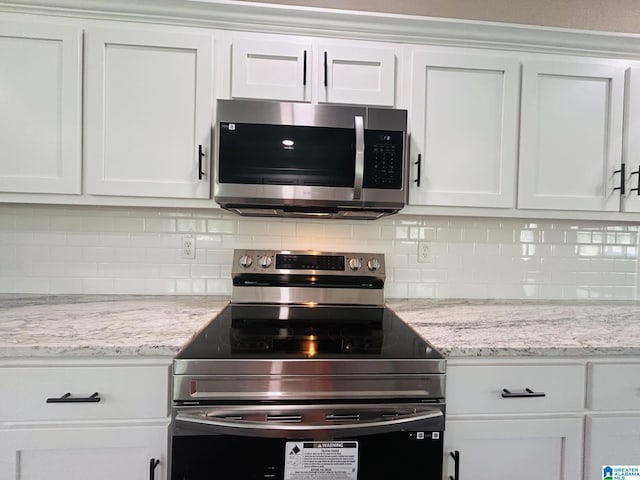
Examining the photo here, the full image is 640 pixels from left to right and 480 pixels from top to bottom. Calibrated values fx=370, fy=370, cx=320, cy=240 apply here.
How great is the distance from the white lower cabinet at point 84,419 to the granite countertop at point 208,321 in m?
0.05

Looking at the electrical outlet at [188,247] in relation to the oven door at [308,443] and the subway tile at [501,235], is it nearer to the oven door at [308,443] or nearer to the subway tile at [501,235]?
the oven door at [308,443]

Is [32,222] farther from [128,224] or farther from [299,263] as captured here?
[299,263]

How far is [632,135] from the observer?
1643 mm

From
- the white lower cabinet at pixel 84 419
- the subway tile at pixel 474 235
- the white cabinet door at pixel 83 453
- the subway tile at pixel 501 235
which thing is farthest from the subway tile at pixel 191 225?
the subway tile at pixel 501 235

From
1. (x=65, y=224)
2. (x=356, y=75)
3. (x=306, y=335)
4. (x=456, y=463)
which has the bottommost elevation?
(x=456, y=463)

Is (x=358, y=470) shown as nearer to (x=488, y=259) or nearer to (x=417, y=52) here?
(x=488, y=259)

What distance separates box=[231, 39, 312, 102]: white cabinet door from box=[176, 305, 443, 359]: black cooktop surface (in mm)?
897

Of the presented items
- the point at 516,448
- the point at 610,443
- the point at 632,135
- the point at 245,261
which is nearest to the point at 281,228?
the point at 245,261

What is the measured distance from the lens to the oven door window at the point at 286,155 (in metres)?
1.40

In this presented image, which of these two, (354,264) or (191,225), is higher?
(191,225)

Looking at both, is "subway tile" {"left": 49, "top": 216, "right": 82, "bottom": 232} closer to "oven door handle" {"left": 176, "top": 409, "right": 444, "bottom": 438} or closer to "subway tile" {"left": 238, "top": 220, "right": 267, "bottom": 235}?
"subway tile" {"left": 238, "top": 220, "right": 267, "bottom": 235}

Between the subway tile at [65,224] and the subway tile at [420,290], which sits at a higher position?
the subway tile at [65,224]

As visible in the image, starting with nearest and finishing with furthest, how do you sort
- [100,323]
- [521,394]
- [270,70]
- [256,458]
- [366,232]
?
1. [256,458]
2. [521,394]
3. [100,323]
4. [270,70]
5. [366,232]

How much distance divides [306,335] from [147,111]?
3.54 feet
